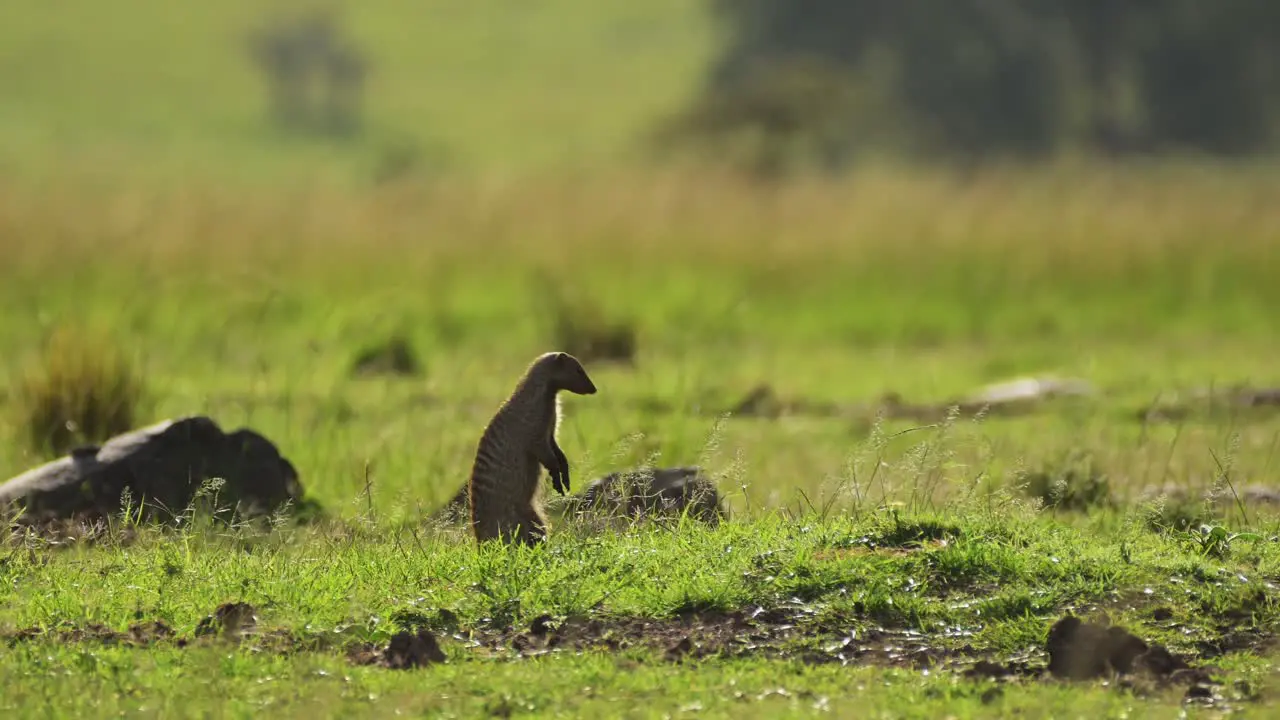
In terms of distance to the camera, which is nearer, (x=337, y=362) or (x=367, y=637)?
(x=367, y=637)

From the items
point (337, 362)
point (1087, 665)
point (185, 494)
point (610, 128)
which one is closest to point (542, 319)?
point (337, 362)

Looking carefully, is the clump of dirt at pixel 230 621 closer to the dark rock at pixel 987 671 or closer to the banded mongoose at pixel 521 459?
the banded mongoose at pixel 521 459

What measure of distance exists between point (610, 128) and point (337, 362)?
2261 inches

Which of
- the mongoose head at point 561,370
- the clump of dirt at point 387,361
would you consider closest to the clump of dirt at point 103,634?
the mongoose head at point 561,370

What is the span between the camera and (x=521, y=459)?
23.3 ft

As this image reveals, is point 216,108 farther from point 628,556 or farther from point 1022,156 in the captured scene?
point 628,556

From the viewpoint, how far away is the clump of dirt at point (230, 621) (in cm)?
584

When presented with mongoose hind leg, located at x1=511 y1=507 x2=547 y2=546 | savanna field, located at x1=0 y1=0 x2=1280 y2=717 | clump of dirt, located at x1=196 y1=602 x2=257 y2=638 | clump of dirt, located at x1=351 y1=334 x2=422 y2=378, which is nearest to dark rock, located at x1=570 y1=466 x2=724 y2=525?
savanna field, located at x1=0 y1=0 x2=1280 y2=717

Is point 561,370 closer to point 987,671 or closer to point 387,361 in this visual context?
point 987,671

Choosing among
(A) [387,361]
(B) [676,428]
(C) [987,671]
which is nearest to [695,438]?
(B) [676,428]

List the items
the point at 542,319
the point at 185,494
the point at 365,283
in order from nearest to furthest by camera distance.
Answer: the point at 185,494, the point at 542,319, the point at 365,283

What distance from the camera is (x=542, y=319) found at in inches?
639

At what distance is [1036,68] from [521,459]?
147 ft

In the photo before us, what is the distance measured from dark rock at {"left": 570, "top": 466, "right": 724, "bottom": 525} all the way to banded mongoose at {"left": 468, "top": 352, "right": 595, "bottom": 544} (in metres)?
0.29
